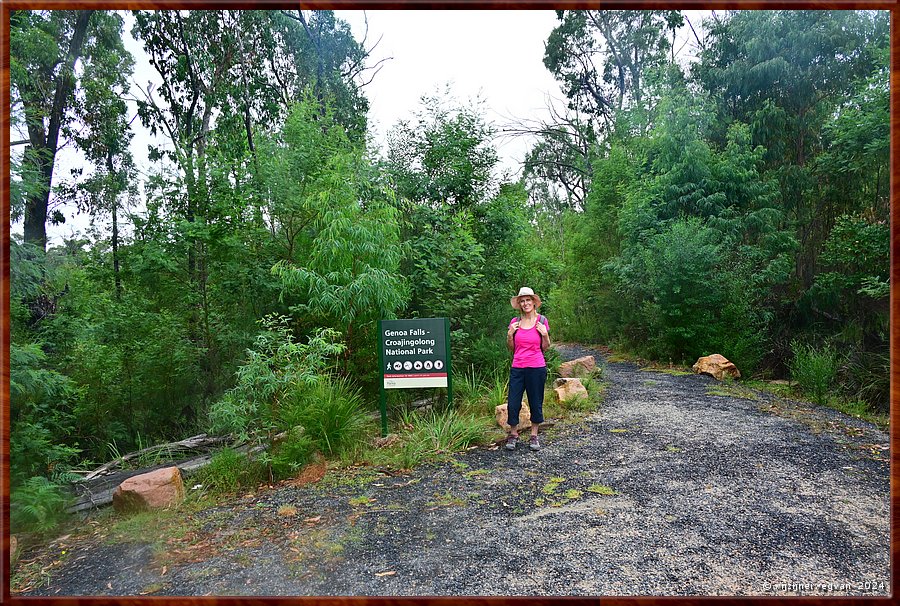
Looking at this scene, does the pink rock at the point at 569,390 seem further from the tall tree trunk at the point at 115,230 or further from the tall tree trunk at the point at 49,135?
the tall tree trunk at the point at 115,230

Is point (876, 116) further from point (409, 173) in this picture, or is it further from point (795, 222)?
point (409, 173)

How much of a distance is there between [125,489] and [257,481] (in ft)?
2.89

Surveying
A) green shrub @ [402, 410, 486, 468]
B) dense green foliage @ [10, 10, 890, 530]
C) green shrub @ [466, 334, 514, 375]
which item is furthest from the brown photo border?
green shrub @ [466, 334, 514, 375]

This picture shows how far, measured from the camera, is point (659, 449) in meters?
4.11

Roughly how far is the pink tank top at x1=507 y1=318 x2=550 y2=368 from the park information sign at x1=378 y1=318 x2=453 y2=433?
2.15ft

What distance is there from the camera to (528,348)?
164 inches

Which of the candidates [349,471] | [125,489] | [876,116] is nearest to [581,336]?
[876,116]

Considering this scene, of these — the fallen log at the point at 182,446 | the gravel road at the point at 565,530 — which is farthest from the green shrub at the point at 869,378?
the fallen log at the point at 182,446

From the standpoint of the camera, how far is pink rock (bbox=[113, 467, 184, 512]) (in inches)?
135

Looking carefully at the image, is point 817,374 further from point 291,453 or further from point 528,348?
point 291,453

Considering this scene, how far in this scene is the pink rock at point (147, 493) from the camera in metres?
3.43

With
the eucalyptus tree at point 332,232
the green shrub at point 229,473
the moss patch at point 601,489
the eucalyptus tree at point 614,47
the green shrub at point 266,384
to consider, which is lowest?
the moss patch at point 601,489

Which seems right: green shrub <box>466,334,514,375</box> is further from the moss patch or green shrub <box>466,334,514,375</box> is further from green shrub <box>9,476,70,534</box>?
green shrub <box>9,476,70,534</box>

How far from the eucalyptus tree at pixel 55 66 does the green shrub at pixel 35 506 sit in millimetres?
2531
